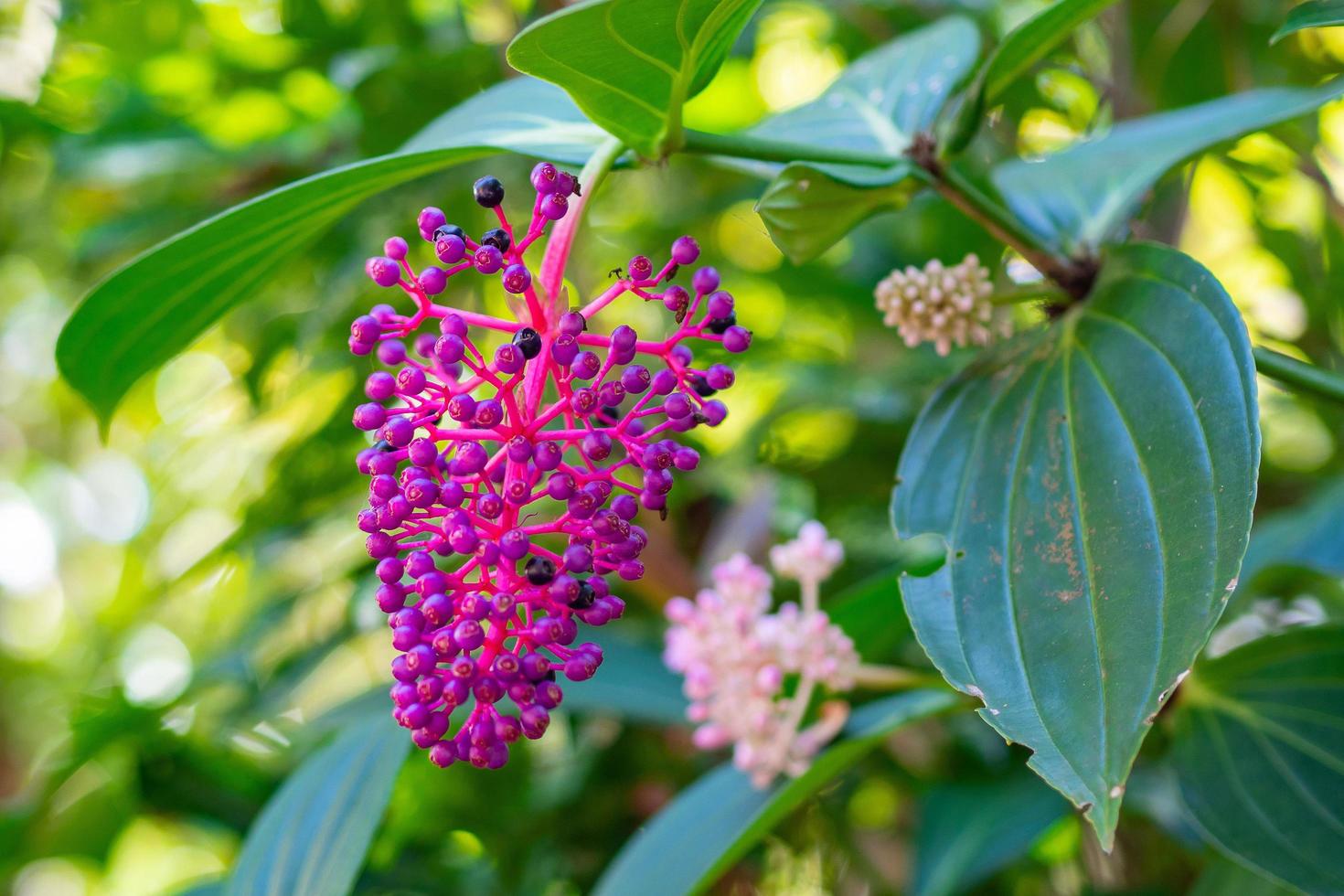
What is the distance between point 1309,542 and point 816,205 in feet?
1.92

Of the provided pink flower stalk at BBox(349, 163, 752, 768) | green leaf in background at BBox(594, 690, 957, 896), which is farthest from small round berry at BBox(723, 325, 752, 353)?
green leaf in background at BBox(594, 690, 957, 896)

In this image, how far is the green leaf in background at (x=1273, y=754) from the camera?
0.68 metres

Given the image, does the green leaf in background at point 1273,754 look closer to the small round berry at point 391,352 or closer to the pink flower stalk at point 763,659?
the pink flower stalk at point 763,659

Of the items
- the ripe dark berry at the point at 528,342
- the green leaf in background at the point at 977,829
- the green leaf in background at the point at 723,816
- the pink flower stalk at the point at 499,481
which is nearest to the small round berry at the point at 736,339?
the pink flower stalk at the point at 499,481

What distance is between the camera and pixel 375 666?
1.88 metres

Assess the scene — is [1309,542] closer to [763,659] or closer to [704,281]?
[763,659]

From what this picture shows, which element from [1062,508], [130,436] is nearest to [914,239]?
[1062,508]

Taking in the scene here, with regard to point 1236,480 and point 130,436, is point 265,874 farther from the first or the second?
point 130,436

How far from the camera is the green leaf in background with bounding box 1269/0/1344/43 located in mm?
557

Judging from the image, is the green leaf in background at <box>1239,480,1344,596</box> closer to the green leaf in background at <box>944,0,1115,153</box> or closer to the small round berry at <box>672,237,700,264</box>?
the green leaf in background at <box>944,0,1115,153</box>

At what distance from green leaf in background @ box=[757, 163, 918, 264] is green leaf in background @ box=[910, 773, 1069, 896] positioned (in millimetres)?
619

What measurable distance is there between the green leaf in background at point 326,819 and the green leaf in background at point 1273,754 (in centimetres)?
56

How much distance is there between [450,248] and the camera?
0.55m

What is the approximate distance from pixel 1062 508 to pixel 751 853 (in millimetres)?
970
